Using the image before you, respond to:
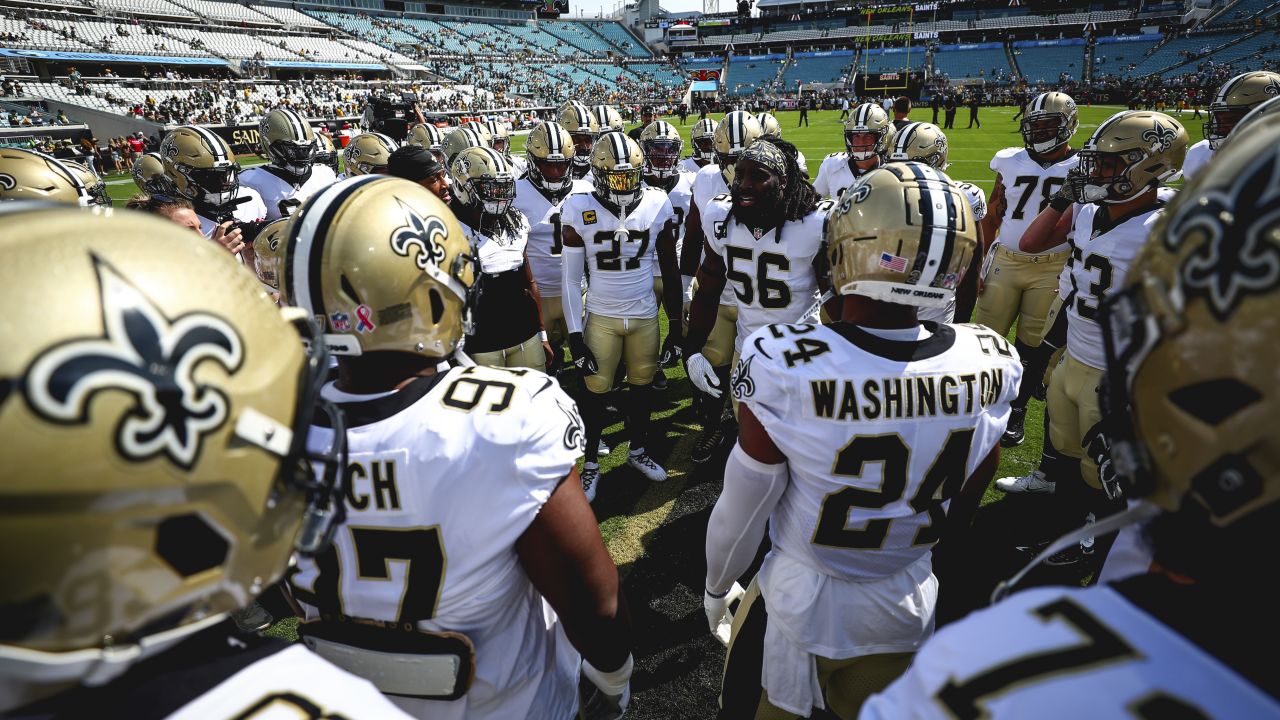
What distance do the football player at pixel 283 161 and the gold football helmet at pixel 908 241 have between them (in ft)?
21.5

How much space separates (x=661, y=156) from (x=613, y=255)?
3552mm

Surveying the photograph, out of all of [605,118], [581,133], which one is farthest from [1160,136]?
[605,118]

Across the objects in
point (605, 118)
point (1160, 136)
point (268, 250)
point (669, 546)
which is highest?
point (605, 118)

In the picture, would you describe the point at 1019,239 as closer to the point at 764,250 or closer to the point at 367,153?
the point at 764,250

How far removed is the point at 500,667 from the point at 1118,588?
153 cm

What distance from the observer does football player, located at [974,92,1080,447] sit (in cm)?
A: 568

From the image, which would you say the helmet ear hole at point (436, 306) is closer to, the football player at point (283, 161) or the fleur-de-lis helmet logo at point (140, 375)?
the fleur-de-lis helmet logo at point (140, 375)

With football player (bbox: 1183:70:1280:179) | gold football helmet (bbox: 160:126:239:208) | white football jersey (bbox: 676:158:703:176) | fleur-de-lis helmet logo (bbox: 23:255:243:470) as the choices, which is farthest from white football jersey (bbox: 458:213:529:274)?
football player (bbox: 1183:70:1280:179)

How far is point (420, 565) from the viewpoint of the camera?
5.36ft

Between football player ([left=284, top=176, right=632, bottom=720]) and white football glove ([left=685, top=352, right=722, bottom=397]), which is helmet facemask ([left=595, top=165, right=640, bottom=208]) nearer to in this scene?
white football glove ([left=685, top=352, right=722, bottom=397])

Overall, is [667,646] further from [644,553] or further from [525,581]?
[525,581]

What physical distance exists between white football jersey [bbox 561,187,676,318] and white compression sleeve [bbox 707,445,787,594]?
3.02 metres

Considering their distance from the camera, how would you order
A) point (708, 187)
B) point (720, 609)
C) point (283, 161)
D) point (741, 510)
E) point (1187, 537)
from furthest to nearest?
1. point (708, 187)
2. point (283, 161)
3. point (720, 609)
4. point (741, 510)
5. point (1187, 537)

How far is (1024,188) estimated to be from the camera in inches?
251
